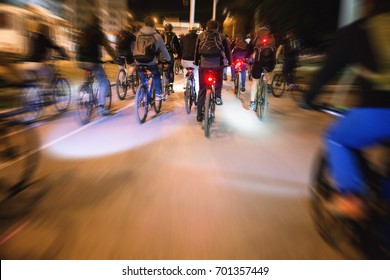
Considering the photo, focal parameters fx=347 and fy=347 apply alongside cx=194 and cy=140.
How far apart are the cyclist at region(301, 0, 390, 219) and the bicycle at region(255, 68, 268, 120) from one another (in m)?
5.37

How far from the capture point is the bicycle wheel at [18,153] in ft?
13.3

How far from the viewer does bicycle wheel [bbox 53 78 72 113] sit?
859 centimetres

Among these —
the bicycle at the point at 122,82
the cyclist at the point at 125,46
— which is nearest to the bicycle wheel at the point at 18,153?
the bicycle at the point at 122,82

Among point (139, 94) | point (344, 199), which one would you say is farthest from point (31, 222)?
point (139, 94)

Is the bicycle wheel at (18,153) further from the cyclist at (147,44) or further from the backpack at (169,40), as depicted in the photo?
the backpack at (169,40)

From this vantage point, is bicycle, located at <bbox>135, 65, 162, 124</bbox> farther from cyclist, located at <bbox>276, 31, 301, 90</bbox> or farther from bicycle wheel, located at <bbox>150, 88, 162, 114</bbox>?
cyclist, located at <bbox>276, 31, 301, 90</bbox>

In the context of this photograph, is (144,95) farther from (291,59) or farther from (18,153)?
(291,59)

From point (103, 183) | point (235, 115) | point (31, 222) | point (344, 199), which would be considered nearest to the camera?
point (344, 199)

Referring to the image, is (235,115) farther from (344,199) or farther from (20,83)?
(344,199)

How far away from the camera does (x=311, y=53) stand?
60.7 ft

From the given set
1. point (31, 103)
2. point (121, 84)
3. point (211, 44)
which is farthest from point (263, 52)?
point (31, 103)

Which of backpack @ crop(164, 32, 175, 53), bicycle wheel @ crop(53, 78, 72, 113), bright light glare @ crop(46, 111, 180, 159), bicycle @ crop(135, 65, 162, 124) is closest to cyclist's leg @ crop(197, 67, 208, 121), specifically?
bright light glare @ crop(46, 111, 180, 159)

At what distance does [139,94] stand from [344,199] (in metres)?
5.60

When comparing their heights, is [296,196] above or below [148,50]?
below
